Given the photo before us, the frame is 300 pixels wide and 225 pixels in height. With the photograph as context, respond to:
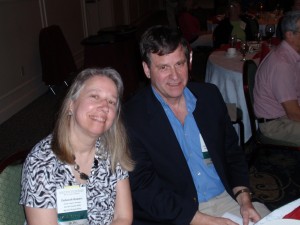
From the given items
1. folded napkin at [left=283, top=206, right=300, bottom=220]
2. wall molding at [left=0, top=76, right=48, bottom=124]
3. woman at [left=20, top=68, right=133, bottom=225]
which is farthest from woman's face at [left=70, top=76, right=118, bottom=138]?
wall molding at [left=0, top=76, right=48, bottom=124]

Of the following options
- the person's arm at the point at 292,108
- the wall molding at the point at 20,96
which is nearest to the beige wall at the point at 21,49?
the wall molding at the point at 20,96

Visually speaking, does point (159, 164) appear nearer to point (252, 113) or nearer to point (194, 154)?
point (194, 154)

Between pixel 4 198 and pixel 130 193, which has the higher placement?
pixel 4 198

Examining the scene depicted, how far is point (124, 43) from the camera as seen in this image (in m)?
4.59

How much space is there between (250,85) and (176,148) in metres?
1.41

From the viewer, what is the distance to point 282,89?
8.34 ft

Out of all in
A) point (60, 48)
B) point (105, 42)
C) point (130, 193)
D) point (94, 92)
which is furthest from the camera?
point (60, 48)

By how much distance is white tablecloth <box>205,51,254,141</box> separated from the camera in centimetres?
329

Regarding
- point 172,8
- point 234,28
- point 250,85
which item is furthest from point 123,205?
point 172,8

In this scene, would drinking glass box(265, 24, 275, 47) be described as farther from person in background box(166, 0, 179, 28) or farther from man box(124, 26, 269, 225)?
person in background box(166, 0, 179, 28)

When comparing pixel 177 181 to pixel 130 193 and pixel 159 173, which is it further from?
pixel 130 193

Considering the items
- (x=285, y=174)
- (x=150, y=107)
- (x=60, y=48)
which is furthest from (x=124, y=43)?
(x=150, y=107)

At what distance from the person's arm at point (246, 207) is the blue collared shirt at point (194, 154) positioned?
0.34 feet

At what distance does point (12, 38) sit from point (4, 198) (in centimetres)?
385
